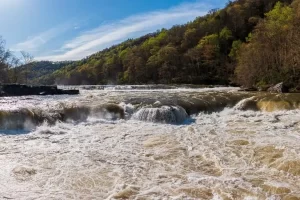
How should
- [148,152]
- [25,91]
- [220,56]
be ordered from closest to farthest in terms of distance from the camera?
[148,152] → [25,91] → [220,56]

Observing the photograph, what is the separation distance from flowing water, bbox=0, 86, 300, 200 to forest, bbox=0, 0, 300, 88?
12902 millimetres

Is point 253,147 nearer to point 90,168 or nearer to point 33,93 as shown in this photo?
point 90,168

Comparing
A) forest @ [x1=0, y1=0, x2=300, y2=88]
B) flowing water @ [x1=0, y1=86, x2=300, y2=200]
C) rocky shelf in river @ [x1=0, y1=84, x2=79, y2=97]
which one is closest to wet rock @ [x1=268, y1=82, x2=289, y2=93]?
forest @ [x1=0, y1=0, x2=300, y2=88]

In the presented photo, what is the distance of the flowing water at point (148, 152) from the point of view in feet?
23.1

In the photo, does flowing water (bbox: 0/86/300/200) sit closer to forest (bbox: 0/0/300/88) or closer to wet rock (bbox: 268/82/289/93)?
wet rock (bbox: 268/82/289/93)

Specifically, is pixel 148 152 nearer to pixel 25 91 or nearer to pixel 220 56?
A: pixel 25 91

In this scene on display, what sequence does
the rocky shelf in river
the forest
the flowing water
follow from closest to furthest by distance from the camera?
the flowing water < the rocky shelf in river < the forest

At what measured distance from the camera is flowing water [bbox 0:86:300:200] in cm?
704

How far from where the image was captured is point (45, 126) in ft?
48.6

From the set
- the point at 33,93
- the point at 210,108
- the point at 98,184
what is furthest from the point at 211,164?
the point at 33,93

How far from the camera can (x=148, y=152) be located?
403 inches

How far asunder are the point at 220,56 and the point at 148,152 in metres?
50.5

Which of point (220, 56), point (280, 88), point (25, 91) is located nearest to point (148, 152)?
point (280, 88)

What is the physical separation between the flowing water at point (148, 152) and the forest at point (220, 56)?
42.3ft
